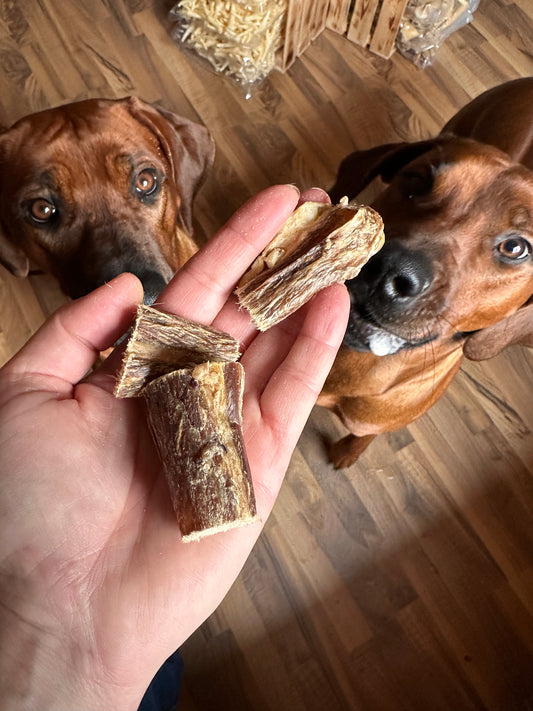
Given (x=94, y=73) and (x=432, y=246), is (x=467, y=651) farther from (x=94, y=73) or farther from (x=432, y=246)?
(x=94, y=73)

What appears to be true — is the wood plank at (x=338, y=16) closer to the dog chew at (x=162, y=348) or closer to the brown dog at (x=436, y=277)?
the brown dog at (x=436, y=277)

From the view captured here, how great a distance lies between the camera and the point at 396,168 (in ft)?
6.76

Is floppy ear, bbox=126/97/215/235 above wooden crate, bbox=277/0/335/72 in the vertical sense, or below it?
below

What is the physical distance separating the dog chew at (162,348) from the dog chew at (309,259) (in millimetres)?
145

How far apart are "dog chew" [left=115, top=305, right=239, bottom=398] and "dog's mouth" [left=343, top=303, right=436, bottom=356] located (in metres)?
0.56

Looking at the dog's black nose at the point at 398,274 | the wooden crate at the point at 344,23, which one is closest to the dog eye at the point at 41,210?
the dog's black nose at the point at 398,274

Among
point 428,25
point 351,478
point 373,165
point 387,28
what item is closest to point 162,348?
point 373,165

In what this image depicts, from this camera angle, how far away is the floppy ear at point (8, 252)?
6.39 ft

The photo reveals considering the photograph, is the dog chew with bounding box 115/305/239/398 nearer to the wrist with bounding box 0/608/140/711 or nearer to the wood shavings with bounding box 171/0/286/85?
the wrist with bounding box 0/608/140/711

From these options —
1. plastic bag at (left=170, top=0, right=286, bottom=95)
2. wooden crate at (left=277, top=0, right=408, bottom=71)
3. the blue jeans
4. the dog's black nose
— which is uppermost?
wooden crate at (left=277, top=0, right=408, bottom=71)

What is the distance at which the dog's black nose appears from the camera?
1.58 meters

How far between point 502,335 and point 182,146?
4.62 feet

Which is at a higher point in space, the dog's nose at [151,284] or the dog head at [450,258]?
the dog head at [450,258]

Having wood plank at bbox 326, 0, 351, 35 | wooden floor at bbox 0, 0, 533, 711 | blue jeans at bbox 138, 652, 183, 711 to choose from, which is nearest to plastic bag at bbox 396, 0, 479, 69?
wooden floor at bbox 0, 0, 533, 711
